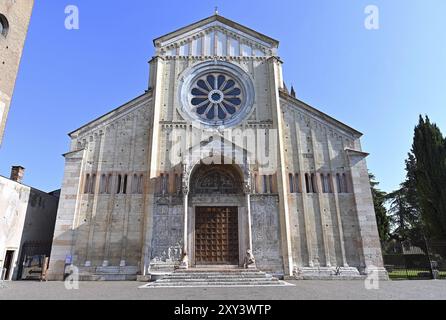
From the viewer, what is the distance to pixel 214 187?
60.6ft

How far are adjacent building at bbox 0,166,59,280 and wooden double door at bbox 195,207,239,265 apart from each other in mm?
10726

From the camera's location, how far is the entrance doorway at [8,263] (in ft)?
54.4

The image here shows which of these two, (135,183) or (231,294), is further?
(135,183)

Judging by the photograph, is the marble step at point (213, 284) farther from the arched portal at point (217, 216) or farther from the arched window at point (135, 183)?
the arched window at point (135, 183)

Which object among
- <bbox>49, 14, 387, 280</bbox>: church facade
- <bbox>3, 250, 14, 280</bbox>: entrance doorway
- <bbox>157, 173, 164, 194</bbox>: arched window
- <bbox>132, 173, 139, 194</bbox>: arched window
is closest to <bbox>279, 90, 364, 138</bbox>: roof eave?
<bbox>49, 14, 387, 280</bbox>: church facade

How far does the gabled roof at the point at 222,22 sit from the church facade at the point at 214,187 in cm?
204

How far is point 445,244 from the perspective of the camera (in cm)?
1794

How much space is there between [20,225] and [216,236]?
12261 millimetres

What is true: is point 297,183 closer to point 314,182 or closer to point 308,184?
point 308,184

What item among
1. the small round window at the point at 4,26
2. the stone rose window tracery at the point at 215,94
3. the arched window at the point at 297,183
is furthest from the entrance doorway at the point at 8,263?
the arched window at the point at 297,183

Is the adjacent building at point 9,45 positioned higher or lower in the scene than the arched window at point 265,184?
higher

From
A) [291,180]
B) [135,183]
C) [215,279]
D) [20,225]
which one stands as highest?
[291,180]

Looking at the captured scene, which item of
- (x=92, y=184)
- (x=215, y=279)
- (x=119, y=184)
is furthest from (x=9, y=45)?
(x=215, y=279)
